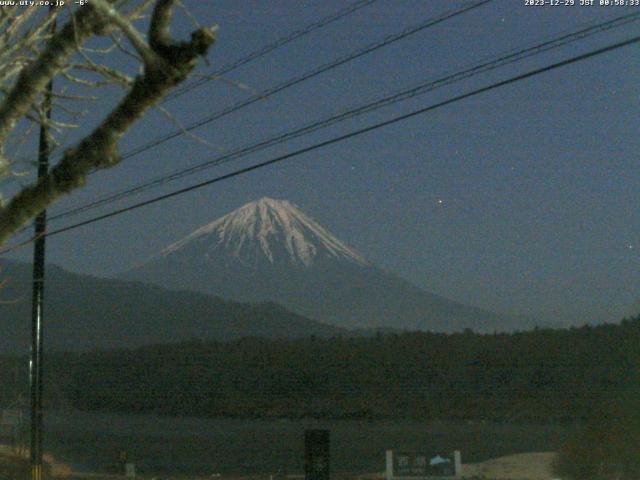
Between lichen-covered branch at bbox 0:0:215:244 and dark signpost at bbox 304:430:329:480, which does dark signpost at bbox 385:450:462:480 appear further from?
lichen-covered branch at bbox 0:0:215:244

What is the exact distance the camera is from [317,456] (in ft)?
61.5

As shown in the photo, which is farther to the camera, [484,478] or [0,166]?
[484,478]

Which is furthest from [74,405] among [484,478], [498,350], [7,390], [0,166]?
[0,166]

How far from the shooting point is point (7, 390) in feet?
187

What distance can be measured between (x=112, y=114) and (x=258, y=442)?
37859 millimetres

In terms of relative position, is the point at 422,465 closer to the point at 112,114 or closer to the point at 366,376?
the point at 112,114

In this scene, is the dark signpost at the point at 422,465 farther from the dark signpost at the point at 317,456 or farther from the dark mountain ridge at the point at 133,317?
the dark mountain ridge at the point at 133,317

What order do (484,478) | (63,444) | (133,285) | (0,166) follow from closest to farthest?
(0,166) < (484,478) < (63,444) < (133,285)

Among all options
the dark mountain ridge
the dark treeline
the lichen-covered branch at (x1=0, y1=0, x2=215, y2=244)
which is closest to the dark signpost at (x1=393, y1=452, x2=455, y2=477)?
A: the lichen-covered branch at (x1=0, y1=0, x2=215, y2=244)

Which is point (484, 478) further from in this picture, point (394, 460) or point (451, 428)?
point (451, 428)

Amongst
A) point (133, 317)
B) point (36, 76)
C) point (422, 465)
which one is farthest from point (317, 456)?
point (133, 317)

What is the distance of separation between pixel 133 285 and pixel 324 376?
81.0 m

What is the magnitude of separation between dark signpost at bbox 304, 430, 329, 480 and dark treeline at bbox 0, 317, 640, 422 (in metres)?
28.3

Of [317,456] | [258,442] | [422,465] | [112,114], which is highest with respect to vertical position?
[112,114]
